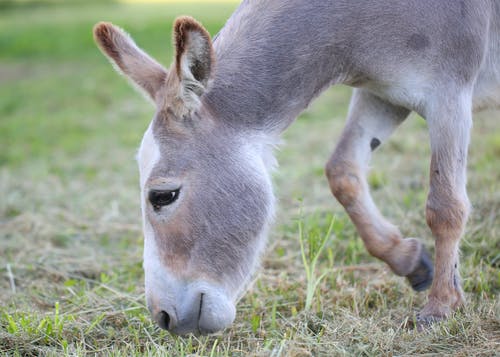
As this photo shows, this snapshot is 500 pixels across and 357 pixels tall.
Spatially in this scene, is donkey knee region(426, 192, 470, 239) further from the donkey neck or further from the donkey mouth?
the donkey mouth

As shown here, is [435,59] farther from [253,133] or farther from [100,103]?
[100,103]

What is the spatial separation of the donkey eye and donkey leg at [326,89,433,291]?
1.18 m

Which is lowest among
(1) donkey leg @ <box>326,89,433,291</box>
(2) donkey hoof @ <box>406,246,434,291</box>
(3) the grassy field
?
(3) the grassy field

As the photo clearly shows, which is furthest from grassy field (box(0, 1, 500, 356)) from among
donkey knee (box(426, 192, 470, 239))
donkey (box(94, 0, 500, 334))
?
donkey knee (box(426, 192, 470, 239))

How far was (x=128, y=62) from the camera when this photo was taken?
3.23 metres

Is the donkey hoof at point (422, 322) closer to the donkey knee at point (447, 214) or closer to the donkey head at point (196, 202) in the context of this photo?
the donkey knee at point (447, 214)

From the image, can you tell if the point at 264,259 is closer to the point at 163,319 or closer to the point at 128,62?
the point at 163,319

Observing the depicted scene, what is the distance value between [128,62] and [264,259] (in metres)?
1.71

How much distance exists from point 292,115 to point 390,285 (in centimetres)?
119

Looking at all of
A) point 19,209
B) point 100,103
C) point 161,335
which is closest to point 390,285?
point 161,335

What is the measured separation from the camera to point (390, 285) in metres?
3.75

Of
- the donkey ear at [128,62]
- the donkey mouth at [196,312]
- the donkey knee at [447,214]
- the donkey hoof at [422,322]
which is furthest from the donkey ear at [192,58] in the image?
the donkey hoof at [422,322]

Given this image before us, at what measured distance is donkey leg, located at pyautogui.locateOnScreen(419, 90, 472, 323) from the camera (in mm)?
3256

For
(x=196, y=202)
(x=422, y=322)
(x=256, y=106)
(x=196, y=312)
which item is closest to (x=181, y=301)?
(x=196, y=312)
